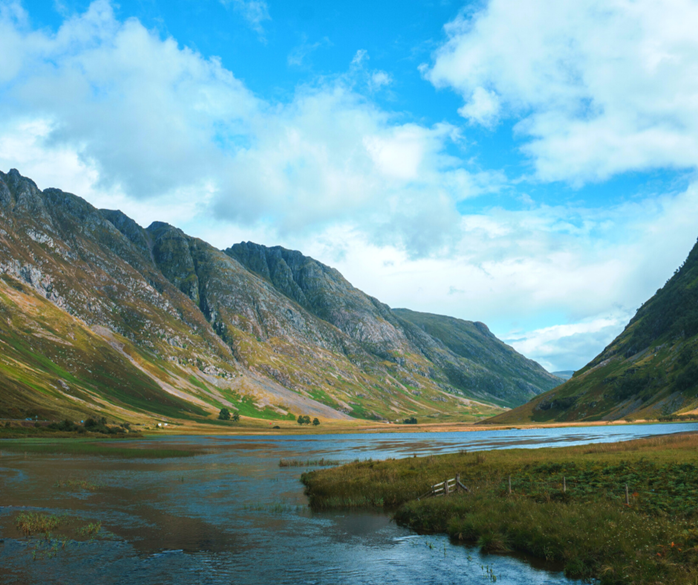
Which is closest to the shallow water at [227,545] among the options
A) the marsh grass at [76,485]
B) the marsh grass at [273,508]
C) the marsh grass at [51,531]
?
the marsh grass at [273,508]

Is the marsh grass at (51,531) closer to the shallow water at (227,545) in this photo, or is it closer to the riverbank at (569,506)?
the shallow water at (227,545)

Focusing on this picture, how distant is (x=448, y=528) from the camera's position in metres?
32.3

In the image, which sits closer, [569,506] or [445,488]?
[569,506]

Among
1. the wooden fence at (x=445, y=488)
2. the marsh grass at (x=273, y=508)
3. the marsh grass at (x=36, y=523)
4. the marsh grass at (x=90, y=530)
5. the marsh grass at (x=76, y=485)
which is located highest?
the wooden fence at (x=445, y=488)

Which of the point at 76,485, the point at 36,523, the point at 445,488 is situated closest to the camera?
the point at 36,523

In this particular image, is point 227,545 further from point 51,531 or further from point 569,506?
point 569,506

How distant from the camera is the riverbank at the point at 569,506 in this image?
21766 millimetres

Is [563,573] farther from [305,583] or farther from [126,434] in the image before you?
[126,434]

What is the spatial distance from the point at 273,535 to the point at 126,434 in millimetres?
154964

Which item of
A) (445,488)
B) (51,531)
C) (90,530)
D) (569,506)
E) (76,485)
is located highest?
(569,506)

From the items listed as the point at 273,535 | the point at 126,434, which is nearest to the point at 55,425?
the point at 126,434

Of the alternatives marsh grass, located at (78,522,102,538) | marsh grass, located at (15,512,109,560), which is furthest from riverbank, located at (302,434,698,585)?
marsh grass, located at (15,512,109,560)

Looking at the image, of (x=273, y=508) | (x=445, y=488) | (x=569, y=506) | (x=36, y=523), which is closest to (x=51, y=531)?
(x=36, y=523)

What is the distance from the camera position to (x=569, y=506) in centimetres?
3009
